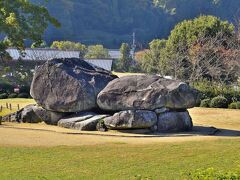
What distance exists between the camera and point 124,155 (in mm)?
18453

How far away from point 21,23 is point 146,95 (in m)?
21.5

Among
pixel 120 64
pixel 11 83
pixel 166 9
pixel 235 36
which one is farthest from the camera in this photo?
pixel 166 9

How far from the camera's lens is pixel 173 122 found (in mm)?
25344

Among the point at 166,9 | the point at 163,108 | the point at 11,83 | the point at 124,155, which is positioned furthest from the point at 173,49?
the point at 166,9

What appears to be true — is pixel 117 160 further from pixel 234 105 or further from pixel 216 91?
pixel 216 91

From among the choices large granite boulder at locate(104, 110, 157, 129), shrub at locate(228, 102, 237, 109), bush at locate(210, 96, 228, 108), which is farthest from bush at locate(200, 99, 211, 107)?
large granite boulder at locate(104, 110, 157, 129)

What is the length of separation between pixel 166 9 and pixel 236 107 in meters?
142

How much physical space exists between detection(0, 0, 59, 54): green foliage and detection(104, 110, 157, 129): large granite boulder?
54.9 ft

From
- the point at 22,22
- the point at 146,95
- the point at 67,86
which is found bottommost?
the point at 146,95

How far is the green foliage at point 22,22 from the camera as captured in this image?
134ft

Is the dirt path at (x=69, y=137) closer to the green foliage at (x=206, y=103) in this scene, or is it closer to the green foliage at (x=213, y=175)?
the green foliage at (x=213, y=175)

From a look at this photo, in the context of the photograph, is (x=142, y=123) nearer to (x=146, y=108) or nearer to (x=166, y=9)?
(x=146, y=108)

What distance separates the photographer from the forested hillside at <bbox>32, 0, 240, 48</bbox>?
16650 cm

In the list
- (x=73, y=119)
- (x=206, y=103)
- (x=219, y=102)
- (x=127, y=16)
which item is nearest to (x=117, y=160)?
(x=73, y=119)
